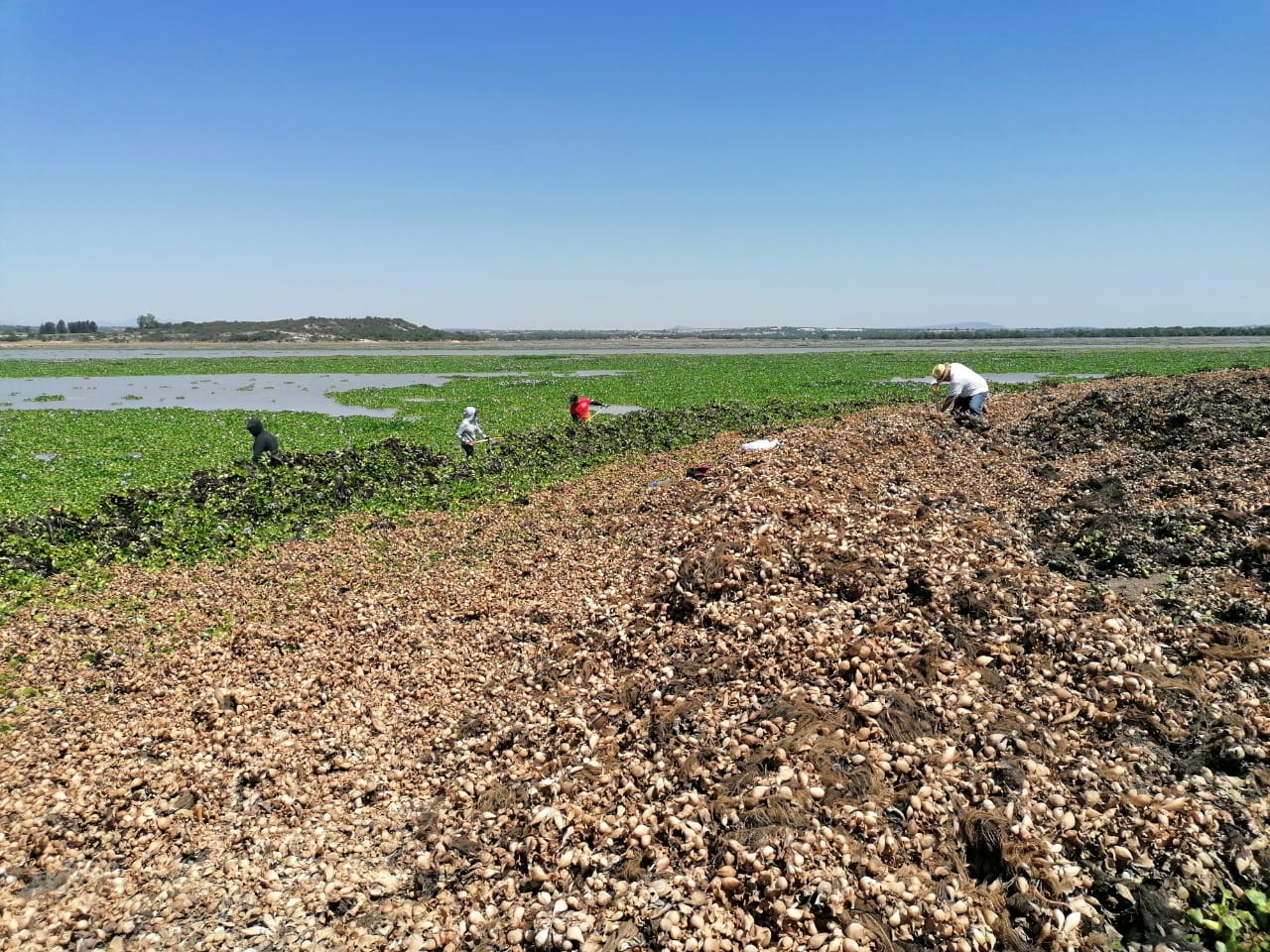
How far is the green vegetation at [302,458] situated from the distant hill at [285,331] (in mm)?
115675

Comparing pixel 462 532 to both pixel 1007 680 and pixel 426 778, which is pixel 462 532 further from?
pixel 1007 680

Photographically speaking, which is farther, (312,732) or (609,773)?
(312,732)

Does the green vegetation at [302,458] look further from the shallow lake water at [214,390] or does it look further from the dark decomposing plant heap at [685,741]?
the dark decomposing plant heap at [685,741]

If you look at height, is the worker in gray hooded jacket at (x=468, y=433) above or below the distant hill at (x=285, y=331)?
below

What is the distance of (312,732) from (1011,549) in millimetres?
9208

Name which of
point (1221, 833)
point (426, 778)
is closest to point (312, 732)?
point (426, 778)

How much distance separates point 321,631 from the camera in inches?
357

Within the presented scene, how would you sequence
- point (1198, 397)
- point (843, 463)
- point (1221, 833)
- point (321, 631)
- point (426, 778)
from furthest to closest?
1. point (1198, 397)
2. point (843, 463)
3. point (321, 631)
4. point (426, 778)
5. point (1221, 833)

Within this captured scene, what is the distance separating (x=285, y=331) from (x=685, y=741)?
551 feet

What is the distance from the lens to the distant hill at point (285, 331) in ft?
466

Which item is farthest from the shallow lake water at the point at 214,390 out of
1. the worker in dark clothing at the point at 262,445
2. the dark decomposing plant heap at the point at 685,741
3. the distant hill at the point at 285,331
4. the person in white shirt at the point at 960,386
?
the distant hill at the point at 285,331

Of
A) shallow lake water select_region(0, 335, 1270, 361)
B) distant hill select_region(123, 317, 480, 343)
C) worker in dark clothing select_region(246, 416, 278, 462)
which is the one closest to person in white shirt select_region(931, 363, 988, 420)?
worker in dark clothing select_region(246, 416, 278, 462)

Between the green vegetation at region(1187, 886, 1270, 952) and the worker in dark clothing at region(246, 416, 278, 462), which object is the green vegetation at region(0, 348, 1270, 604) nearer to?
the worker in dark clothing at region(246, 416, 278, 462)

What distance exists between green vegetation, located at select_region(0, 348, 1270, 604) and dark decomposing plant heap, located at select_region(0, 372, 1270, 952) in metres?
2.56
